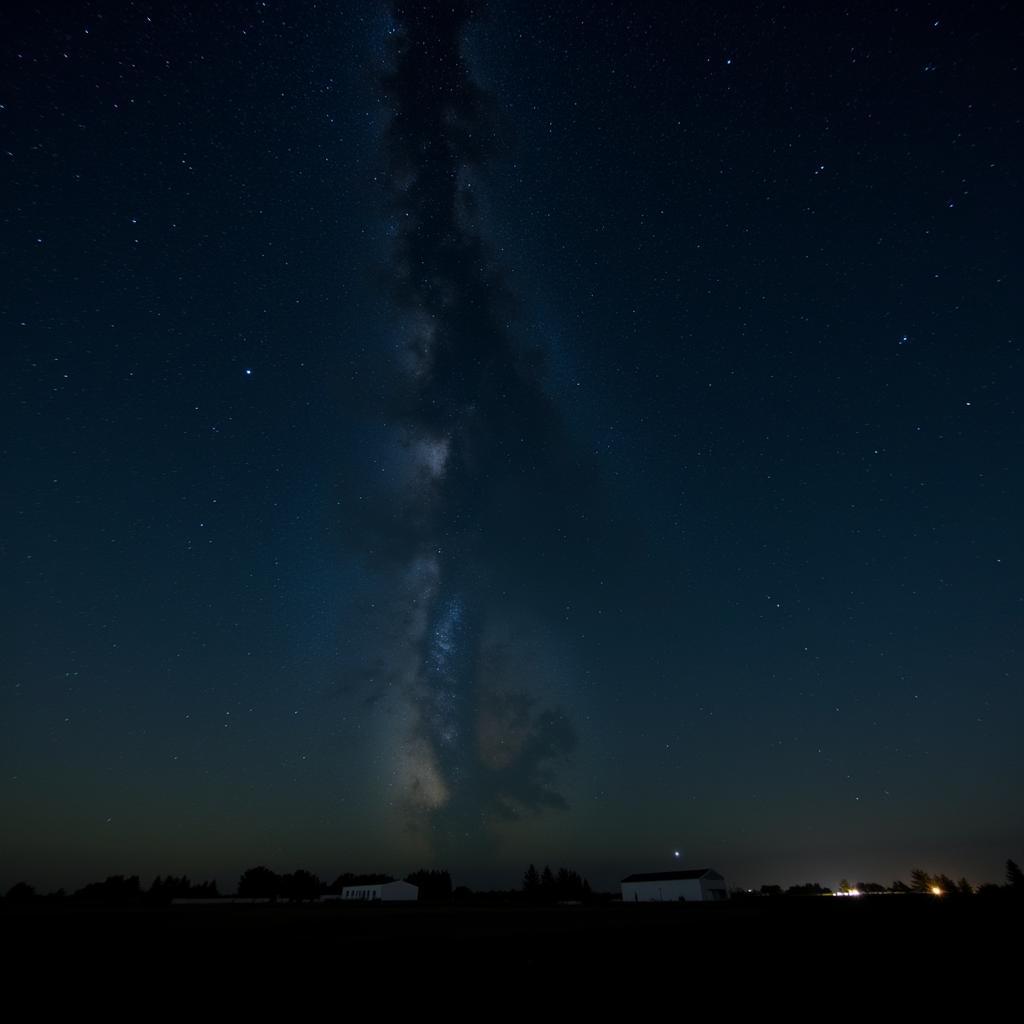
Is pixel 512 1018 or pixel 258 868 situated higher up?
pixel 258 868

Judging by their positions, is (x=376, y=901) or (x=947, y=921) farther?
(x=376, y=901)

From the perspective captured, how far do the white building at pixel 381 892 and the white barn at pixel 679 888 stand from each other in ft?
73.8

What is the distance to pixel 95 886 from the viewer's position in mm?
75188

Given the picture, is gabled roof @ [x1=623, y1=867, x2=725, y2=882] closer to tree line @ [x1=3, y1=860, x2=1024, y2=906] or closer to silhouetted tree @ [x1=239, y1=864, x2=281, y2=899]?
tree line @ [x1=3, y1=860, x2=1024, y2=906]

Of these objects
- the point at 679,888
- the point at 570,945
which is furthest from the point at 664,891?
the point at 570,945

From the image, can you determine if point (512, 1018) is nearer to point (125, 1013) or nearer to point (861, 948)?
point (125, 1013)

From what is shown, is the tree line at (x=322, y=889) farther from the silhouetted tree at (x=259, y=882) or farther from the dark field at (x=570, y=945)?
the dark field at (x=570, y=945)

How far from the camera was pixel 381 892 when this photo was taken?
58.3m

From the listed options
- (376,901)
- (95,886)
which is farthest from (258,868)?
(376,901)

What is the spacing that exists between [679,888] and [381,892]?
94.6 feet

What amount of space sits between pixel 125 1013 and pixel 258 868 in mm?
87245

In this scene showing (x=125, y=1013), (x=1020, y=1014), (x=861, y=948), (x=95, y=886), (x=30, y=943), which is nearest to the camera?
(x=1020, y=1014)

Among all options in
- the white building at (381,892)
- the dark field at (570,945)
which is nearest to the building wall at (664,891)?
the white building at (381,892)

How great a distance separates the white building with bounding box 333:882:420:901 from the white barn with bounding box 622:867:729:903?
22.5 meters
